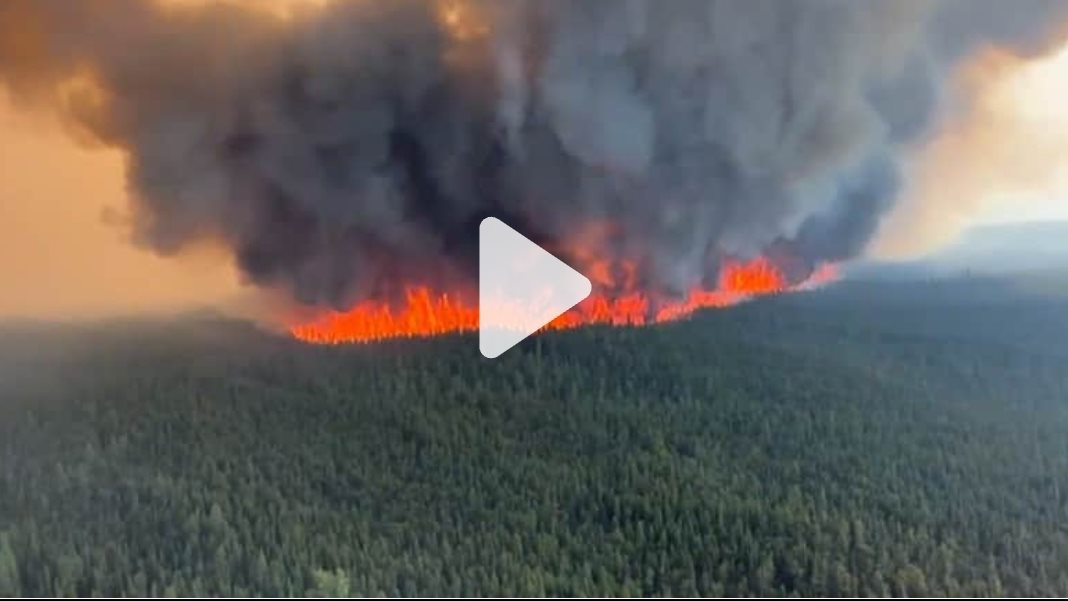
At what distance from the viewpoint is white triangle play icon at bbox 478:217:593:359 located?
11.1 feet

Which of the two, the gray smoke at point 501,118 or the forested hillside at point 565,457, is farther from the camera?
the gray smoke at point 501,118

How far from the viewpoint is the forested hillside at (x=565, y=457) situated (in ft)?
10.4

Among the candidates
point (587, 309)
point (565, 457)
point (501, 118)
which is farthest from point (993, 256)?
point (501, 118)

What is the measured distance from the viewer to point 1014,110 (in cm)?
350

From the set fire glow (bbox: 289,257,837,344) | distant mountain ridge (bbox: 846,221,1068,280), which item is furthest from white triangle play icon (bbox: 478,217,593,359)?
distant mountain ridge (bbox: 846,221,1068,280)

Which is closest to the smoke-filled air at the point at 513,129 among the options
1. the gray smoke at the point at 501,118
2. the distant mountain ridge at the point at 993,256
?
the gray smoke at the point at 501,118

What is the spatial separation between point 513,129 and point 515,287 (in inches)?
18.0

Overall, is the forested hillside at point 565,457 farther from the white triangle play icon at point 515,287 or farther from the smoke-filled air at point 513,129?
Result: the smoke-filled air at point 513,129

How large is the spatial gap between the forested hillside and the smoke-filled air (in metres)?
0.20

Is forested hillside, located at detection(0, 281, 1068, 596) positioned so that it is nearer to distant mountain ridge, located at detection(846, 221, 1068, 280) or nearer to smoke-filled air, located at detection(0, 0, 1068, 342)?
distant mountain ridge, located at detection(846, 221, 1068, 280)

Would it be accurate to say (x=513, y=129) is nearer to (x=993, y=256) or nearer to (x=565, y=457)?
(x=565, y=457)

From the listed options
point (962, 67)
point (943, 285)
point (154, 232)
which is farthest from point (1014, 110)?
point (154, 232)

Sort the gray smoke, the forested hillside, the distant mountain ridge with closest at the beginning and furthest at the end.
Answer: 1. the forested hillside
2. the gray smoke
3. the distant mountain ridge

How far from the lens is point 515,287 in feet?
11.1
